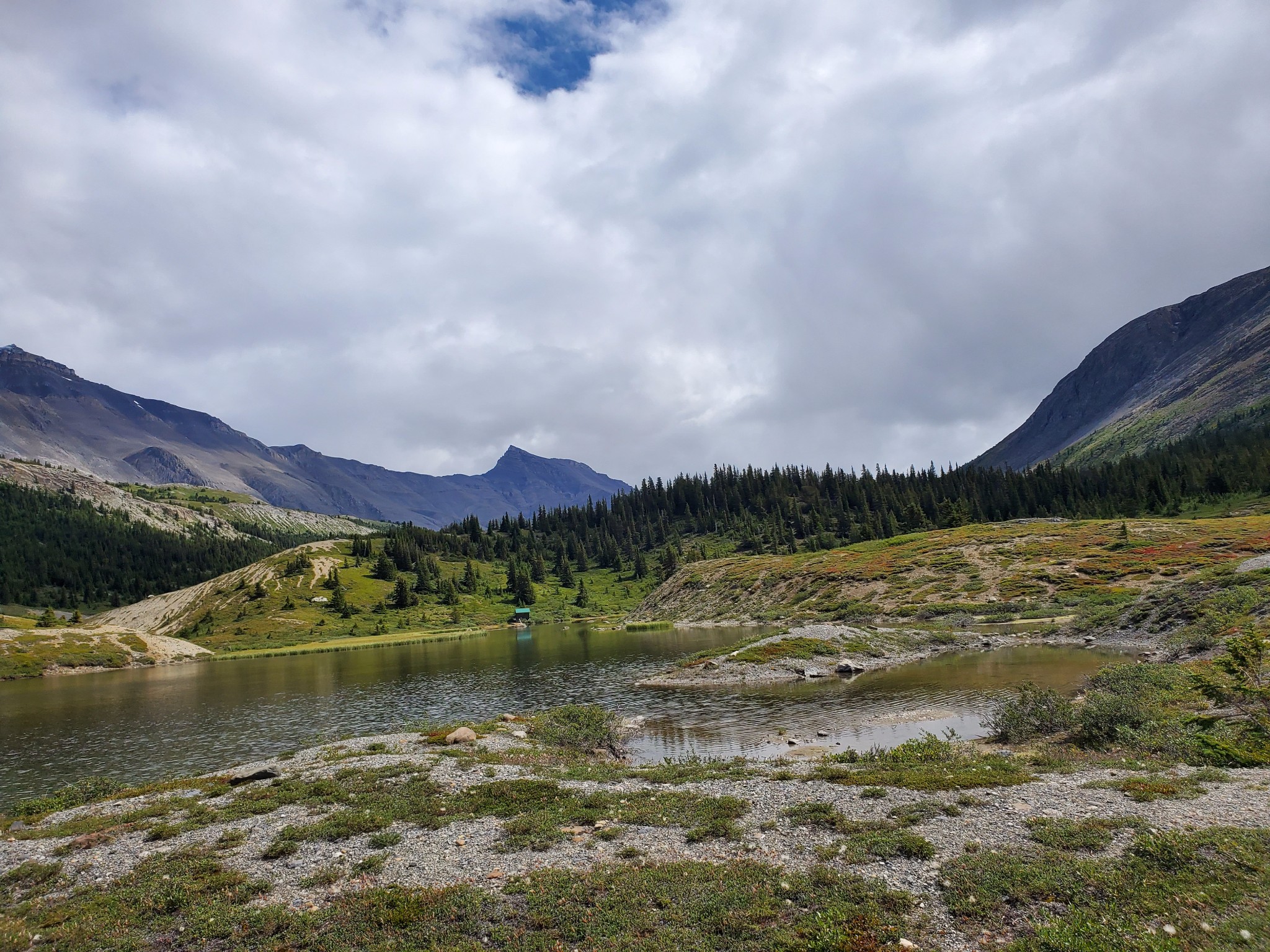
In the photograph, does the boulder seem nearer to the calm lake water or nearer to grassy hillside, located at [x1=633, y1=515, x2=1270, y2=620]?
the calm lake water

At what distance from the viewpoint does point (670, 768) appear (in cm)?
2909

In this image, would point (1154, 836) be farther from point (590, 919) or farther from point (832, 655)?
point (832, 655)

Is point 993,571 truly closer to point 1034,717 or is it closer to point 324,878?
point 1034,717

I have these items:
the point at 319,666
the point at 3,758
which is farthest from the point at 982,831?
the point at 319,666

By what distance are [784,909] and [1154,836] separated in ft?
31.0

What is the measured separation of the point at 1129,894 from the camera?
41.9ft

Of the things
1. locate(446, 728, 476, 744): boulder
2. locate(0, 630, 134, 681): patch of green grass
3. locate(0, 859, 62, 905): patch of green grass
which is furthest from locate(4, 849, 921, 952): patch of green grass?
locate(0, 630, 134, 681): patch of green grass

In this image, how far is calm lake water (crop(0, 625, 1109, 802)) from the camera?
1618 inches

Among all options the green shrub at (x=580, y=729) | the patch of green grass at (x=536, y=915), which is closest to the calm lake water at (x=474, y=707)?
the green shrub at (x=580, y=729)

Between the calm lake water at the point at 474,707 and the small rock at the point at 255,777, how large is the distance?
1489cm

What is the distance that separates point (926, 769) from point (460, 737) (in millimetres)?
26226

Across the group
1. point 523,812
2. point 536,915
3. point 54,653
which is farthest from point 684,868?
point 54,653

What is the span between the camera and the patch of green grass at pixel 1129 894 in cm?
1108

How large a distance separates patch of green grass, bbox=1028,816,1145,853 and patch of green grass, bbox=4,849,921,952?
524 centimetres
